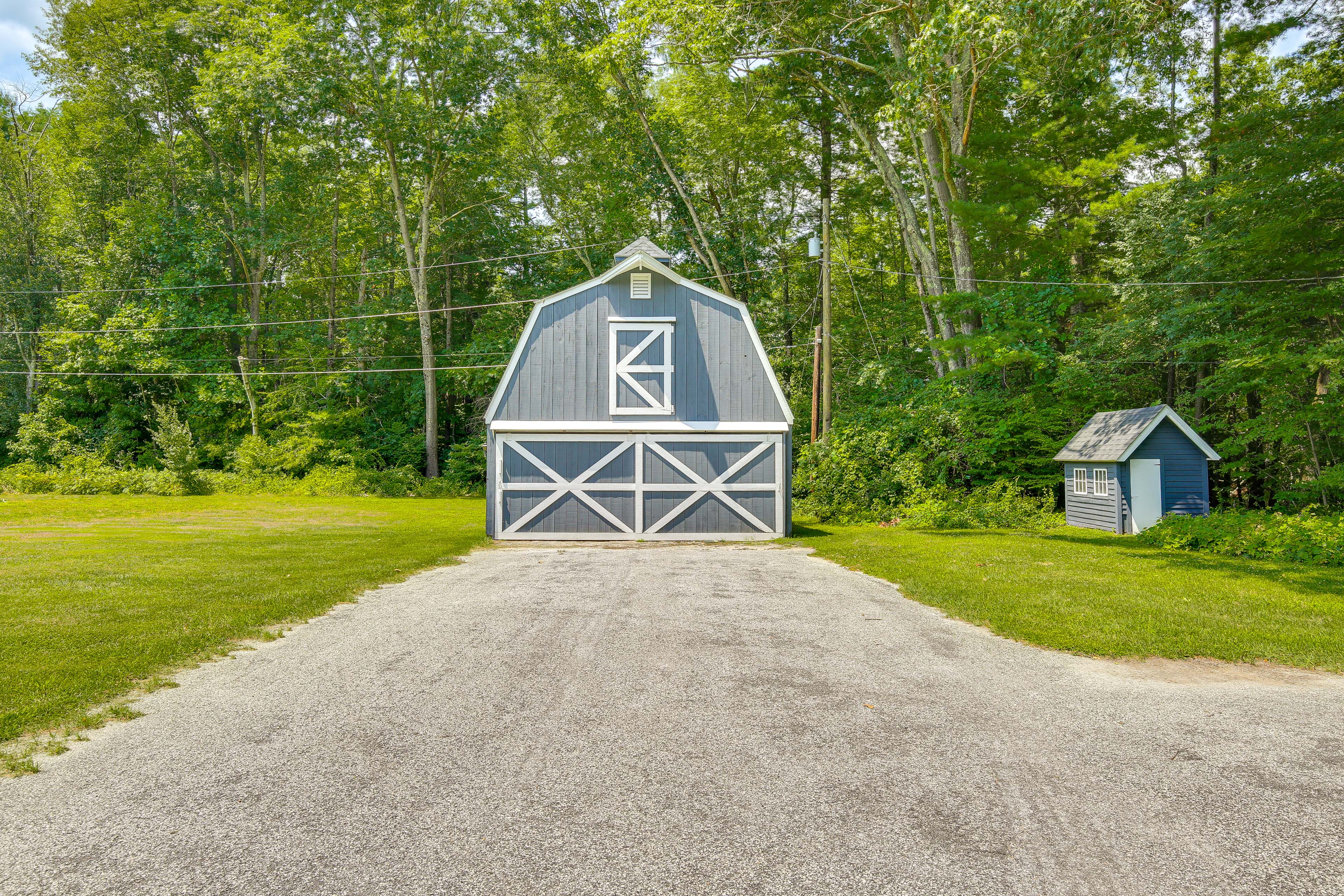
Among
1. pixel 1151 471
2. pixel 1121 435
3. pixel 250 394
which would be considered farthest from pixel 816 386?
pixel 250 394

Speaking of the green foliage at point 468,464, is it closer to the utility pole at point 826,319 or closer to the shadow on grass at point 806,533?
the utility pole at point 826,319

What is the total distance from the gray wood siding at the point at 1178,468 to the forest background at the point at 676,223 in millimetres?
1151

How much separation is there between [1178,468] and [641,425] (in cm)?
1180

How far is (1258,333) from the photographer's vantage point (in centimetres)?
1625

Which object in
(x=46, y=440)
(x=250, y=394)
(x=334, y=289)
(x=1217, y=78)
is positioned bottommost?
(x=46, y=440)

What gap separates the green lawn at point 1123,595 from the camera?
6316 mm

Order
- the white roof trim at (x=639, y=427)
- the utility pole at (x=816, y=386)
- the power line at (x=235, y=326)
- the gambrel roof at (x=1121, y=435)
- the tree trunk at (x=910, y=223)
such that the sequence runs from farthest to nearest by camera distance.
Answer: the power line at (x=235, y=326) → the tree trunk at (x=910, y=223) → the utility pole at (x=816, y=386) → the gambrel roof at (x=1121, y=435) → the white roof trim at (x=639, y=427)

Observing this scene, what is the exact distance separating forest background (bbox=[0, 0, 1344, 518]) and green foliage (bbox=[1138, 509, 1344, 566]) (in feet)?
11.0

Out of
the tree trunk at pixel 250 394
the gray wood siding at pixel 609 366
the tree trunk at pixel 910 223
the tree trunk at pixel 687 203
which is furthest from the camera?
the tree trunk at pixel 250 394

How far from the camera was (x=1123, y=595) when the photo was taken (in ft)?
27.5

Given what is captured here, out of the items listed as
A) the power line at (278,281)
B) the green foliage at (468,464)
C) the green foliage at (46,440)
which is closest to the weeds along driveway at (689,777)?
the green foliage at (468,464)

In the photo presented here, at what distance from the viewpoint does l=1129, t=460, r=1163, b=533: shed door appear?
53.5ft

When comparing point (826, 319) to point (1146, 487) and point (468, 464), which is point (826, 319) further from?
point (468, 464)

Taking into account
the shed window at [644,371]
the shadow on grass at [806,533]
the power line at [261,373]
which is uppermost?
the power line at [261,373]
